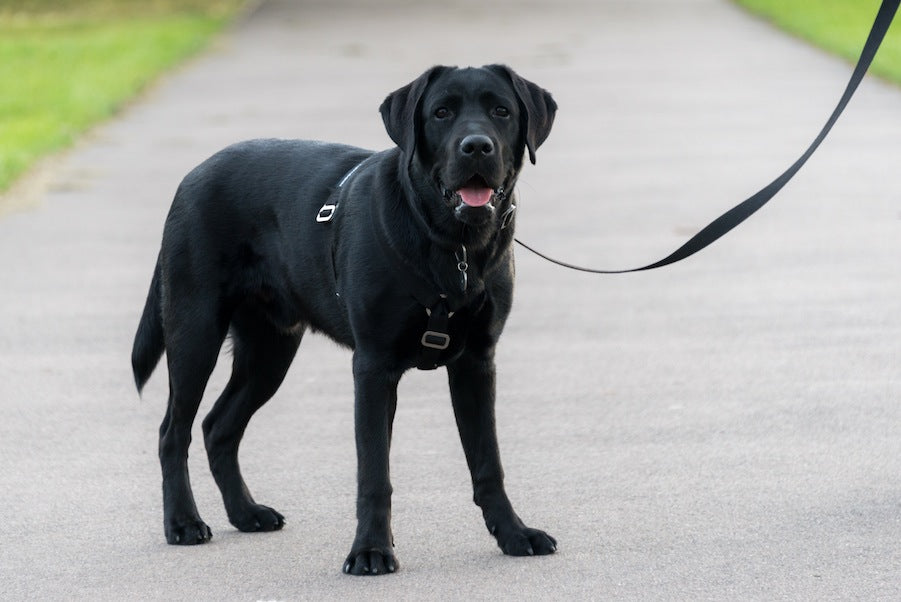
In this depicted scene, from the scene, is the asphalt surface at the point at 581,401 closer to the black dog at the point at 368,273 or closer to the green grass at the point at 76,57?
the black dog at the point at 368,273

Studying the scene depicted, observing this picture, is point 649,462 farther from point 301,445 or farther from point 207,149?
point 207,149

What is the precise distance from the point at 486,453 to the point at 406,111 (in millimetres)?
1151

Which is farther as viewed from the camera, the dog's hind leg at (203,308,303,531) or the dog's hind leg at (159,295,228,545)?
the dog's hind leg at (203,308,303,531)

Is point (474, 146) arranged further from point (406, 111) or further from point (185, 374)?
point (185, 374)

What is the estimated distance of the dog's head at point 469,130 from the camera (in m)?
5.15

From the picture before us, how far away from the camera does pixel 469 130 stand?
17.0 ft

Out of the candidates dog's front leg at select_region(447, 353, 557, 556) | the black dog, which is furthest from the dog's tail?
dog's front leg at select_region(447, 353, 557, 556)

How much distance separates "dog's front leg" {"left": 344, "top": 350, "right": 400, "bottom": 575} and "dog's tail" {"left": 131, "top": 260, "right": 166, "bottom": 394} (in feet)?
4.04

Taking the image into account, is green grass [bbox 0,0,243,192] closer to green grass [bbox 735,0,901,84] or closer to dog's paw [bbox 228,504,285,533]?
dog's paw [bbox 228,504,285,533]

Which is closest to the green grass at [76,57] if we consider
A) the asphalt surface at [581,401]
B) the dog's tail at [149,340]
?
the asphalt surface at [581,401]

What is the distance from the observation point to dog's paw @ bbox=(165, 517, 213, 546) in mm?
5770

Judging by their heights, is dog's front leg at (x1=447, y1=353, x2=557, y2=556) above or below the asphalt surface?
above

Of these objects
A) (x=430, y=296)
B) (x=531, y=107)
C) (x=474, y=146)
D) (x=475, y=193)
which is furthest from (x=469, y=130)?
(x=430, y=296)

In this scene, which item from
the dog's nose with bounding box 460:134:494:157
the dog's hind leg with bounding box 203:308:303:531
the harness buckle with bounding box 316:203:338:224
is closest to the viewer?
the dog's nose with bounding box 460:134:494:157
